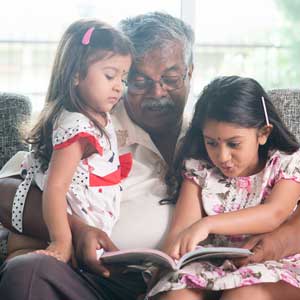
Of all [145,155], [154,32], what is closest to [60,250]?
[145,155]

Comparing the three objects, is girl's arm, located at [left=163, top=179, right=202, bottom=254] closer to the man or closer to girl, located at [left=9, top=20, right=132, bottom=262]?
the man

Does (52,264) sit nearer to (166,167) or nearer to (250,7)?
(166,167)

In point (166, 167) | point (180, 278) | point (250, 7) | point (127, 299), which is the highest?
point (250, 7)

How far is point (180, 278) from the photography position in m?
1.64

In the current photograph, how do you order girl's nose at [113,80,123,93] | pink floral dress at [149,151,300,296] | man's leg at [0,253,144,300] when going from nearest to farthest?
1. man's leg at [0,253,144,300]
2. pink floral dress at [149,151,300,296]
3. girl's nose at [113,80,123,93]

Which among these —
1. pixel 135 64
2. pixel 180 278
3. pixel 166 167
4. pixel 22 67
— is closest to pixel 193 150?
pixel 166 167

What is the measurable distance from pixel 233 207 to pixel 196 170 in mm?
135

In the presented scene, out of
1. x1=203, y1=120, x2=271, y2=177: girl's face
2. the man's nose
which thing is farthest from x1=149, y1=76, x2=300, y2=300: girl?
the man's nose

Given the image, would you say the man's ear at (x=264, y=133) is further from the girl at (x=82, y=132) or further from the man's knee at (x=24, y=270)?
the man's knee at (x=24, y=270)

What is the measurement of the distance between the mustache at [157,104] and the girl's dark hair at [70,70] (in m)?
0.15

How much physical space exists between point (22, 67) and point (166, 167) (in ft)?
3.22

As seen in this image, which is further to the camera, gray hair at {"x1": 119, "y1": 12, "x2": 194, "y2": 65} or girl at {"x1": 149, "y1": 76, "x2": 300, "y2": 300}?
gray hair at {"x1": 119, "y1": 12, "x2": 194, "y2": 65}

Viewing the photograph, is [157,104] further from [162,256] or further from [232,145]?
[162,256]

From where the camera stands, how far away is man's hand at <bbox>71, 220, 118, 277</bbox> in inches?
66.0
